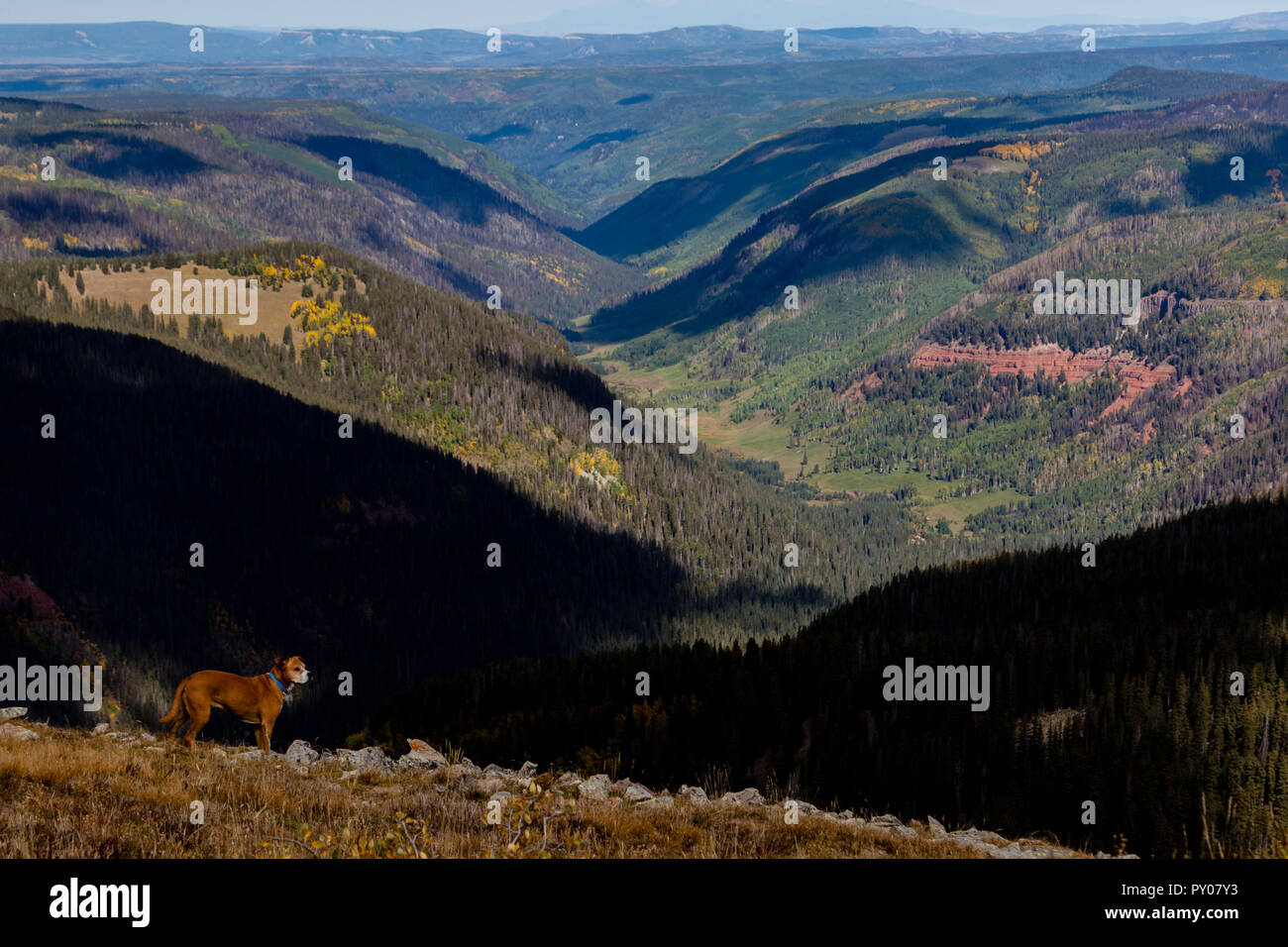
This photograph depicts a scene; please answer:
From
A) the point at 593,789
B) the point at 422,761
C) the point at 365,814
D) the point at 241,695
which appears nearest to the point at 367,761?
the point at 422,761

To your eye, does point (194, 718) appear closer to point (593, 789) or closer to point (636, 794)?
A: point (593, 789)

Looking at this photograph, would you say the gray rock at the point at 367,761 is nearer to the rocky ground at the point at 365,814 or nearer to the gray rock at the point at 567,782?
the rocky ground at the point at 365,814

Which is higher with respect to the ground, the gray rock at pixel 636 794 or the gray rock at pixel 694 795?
the gray rock at pixel 636 794

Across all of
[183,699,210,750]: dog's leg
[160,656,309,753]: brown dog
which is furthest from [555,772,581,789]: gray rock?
[183,699,210,750]: dog's leg

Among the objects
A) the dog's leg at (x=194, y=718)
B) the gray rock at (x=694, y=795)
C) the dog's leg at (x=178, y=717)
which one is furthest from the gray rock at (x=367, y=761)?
the gray rock at (x=694, y=795)

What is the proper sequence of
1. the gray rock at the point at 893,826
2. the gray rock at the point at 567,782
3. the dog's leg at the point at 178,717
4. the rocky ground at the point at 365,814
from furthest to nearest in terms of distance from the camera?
1. the dog's leg at the point at 178,717
2. the gray rock at the point at 893,826
3. the gray rock at the point at 567,782
4. the rocky ground at the point at 365,814

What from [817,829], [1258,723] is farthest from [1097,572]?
[817,829]

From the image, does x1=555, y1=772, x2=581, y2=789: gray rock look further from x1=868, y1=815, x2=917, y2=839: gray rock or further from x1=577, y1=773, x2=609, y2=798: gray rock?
x1=868, y1=815, x2=917, y2=839: gray rock
